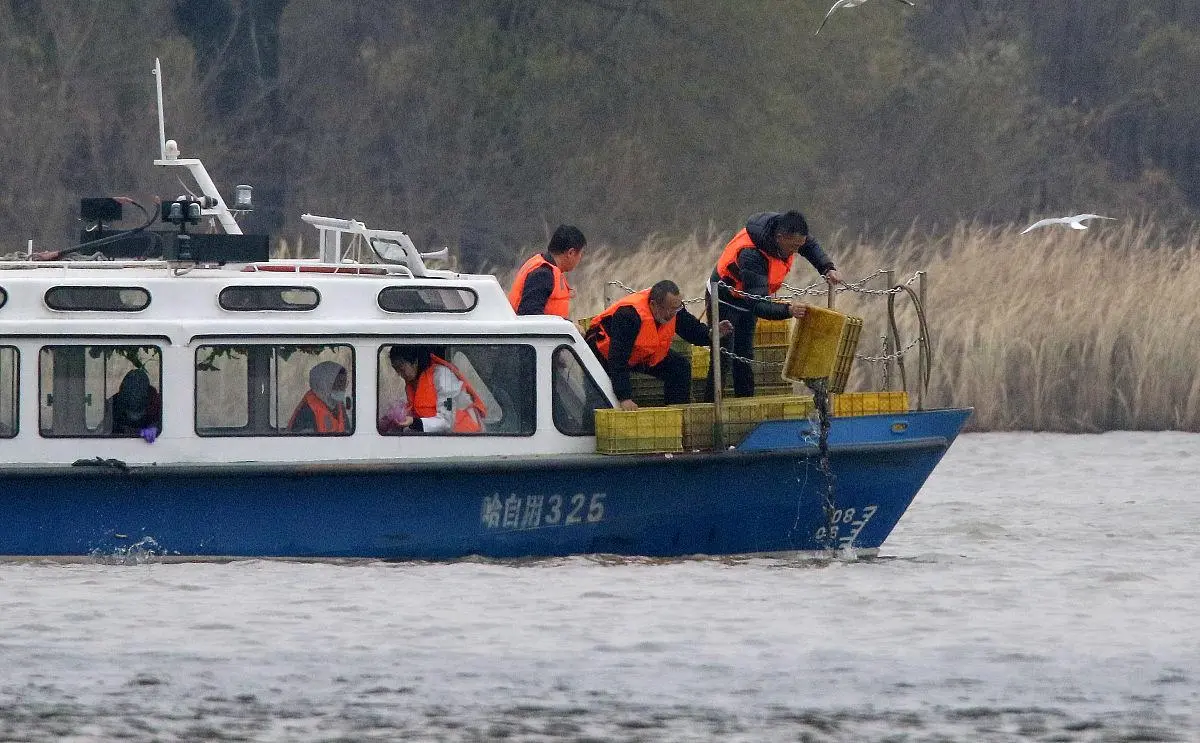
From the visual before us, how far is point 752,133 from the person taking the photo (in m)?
35.1

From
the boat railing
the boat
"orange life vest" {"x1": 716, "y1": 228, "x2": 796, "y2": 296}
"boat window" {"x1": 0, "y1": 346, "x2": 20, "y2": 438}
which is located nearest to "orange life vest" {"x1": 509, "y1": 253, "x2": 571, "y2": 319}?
the boat

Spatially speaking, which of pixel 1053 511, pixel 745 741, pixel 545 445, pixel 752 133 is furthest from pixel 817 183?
pixel 745 741

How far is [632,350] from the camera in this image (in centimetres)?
1286

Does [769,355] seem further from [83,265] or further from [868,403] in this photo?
[83,265]

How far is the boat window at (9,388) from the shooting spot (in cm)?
1217

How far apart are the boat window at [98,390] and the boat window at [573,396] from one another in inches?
79.5

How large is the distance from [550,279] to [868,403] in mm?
1855

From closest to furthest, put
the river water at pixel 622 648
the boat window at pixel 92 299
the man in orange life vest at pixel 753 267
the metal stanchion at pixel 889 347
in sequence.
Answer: the river water at pixel 622 648
the boat window at pixel 92 299
the man in orange life vest at pixel 753 267
the metal stanchion at pixel 889 347

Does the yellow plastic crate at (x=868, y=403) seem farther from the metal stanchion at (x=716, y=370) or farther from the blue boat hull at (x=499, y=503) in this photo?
the metal stanchion at (x=716, y=370)

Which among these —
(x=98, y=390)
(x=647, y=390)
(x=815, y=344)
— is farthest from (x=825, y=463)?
(x=98, y=390)

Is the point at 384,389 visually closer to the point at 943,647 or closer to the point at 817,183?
the point at 943,647

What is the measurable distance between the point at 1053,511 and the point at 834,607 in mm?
4378

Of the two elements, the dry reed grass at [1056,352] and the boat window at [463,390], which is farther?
the dry reed grass at [1056,352]

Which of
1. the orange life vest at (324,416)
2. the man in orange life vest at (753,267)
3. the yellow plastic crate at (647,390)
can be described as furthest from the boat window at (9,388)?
the man in orange life vest at (753,267)
